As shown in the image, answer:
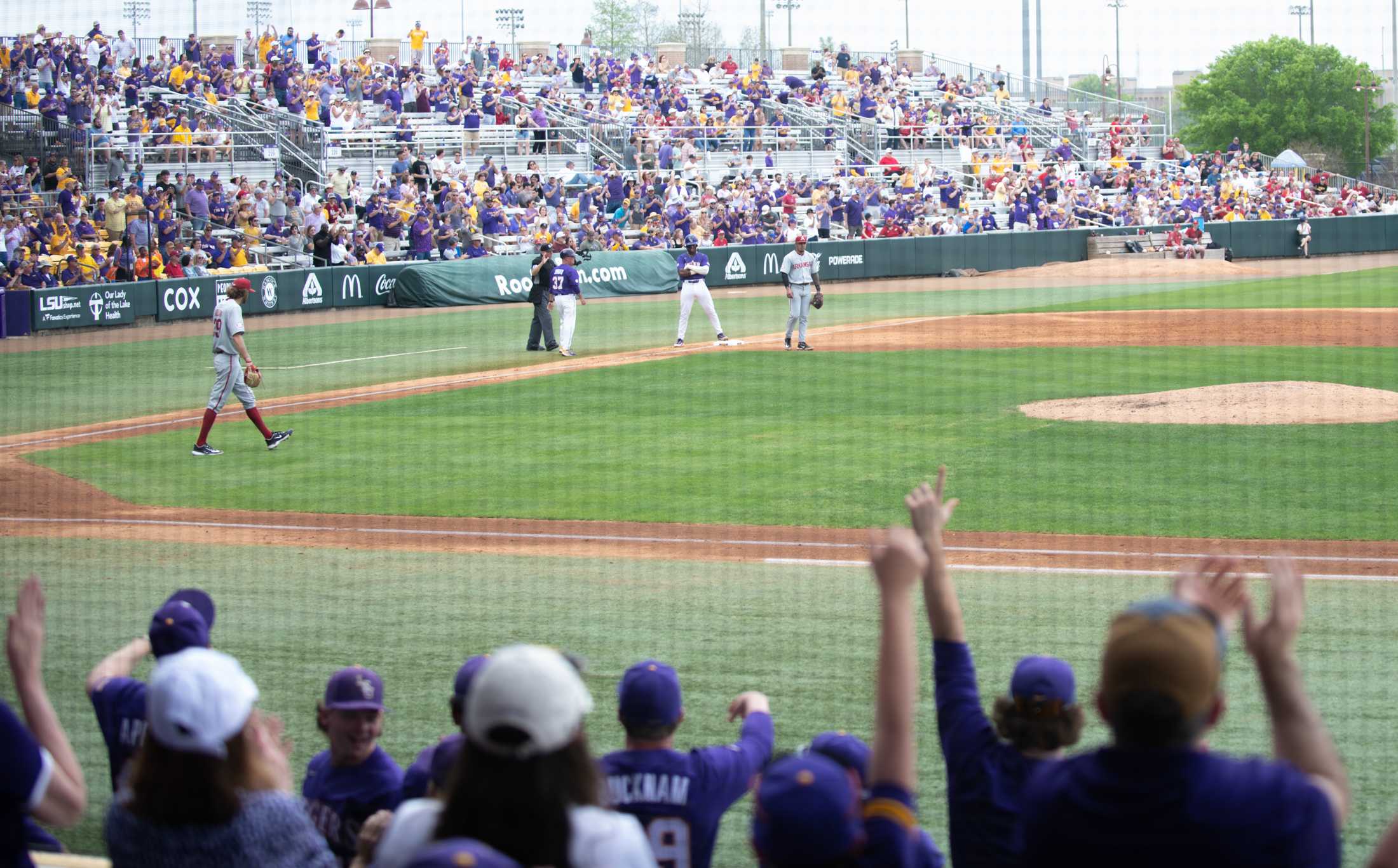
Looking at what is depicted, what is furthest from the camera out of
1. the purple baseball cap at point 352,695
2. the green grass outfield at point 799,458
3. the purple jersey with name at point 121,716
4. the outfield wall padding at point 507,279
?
the outfield wall padding at point 507,279

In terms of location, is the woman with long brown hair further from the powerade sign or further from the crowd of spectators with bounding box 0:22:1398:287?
the powerade sign

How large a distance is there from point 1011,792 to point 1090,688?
3850 mm

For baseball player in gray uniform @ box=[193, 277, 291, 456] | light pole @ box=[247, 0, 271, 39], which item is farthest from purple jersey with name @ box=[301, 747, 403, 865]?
light pole @ box=[247, 0, 271, 39]

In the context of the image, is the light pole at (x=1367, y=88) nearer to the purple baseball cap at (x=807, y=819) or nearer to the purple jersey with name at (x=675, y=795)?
the purple jersey with name at (x=675, y=795)

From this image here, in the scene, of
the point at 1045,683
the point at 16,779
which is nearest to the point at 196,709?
the point at 16,779

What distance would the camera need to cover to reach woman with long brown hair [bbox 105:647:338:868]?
3.09 meters

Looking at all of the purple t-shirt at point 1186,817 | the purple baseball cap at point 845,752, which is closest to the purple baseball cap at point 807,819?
the purple t-shirt at point 1186,817

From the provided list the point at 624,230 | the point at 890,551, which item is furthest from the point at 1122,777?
the point at 624,230

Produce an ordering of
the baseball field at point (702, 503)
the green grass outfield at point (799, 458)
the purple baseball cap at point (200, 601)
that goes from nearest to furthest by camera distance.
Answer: the purple baseball cap at point (200, 601) → the baseball field at point (702, 503) → the green grass outfield at point (799, 458)

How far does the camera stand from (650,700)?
12.6 ft

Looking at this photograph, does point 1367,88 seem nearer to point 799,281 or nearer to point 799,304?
point 799,304

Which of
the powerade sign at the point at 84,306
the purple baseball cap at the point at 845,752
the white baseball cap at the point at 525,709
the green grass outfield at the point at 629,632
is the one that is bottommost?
the green grass outfield at the point at 629,632

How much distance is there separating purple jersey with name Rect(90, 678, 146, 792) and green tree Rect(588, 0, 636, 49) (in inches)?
2930

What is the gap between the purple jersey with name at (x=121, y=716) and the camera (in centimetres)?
442
